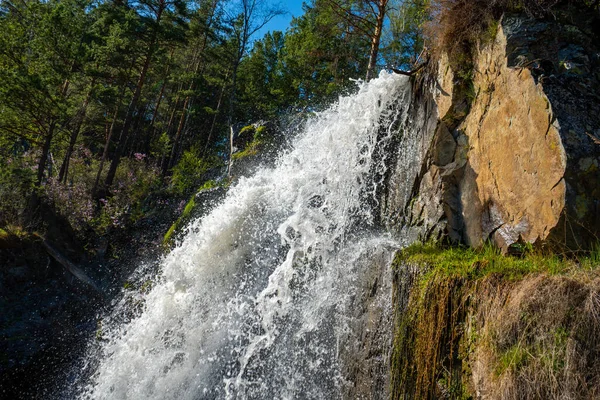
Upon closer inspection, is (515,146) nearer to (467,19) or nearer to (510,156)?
(510,156)

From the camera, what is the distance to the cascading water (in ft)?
17.1

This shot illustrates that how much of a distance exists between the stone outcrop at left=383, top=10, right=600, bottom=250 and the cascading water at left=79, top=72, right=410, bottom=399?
3.30ft

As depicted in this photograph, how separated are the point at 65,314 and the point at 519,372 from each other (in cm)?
1073

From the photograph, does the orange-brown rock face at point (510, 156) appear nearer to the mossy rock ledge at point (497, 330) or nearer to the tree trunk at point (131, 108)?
the mossy rock ledge at point (497, 330)

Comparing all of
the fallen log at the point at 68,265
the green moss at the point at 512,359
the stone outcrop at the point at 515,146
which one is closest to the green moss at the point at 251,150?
the fallen log at the point at 68,265

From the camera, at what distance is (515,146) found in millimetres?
4590

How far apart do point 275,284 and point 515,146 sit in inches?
154

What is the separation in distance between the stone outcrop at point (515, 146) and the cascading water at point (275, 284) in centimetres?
100

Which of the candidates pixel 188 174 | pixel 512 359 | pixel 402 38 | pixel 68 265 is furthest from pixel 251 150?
pixel 402 38

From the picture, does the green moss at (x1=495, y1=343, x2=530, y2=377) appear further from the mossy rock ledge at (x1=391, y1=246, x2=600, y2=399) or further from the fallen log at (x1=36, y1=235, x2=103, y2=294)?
the fallen log at (x1=36, y1=235, x2=103, y2=294)

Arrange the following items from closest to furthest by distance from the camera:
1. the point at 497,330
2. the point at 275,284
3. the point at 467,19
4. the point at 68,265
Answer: the point at 497,330 → the point at 467,19 → the point at 275,284 → the point at 68,265

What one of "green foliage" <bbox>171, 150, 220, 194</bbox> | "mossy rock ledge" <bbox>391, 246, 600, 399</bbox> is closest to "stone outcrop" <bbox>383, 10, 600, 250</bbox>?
"mossy rock ledge" <bbox>391, 246, 600, 399</bbox>

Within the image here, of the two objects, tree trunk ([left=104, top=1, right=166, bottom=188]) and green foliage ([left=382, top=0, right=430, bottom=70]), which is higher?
green foliage ([left=382, top=0, right=430, bottom=70])

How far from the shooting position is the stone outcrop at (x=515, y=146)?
3920mm
